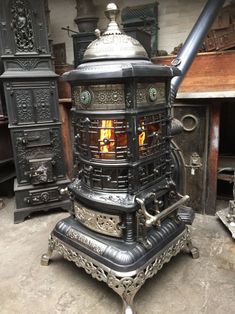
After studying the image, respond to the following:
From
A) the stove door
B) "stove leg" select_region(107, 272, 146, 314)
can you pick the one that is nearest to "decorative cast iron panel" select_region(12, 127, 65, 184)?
the stove door

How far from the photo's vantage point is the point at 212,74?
2613 mm

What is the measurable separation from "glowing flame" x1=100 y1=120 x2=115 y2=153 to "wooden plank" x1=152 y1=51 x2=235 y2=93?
1.21m

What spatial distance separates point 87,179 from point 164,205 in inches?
23.6

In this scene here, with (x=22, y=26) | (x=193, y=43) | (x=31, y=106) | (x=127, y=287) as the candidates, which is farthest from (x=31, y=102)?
(x=127, y=287)

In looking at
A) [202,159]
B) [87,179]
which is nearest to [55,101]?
[87,179]

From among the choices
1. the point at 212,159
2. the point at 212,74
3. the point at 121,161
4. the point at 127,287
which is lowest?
the point at 127,287

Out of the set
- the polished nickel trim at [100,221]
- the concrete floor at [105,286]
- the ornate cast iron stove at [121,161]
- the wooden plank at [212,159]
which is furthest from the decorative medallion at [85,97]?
the wooden plank at [212,159]

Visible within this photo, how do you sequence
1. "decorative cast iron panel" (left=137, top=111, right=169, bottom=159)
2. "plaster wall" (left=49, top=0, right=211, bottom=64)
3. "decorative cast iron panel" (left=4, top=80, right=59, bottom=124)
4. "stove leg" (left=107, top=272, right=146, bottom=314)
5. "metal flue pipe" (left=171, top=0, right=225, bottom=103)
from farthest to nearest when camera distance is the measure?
"plaster wall" (left=49, top=0, right=211, bottom=64), "decorative cast iron panel" (left=4, top=80, right=59, bottom=124), "metal flue pipe" (left=171, top=0, right=225, bottom=103), "decorative cast iron panel" (left=137, top=111, right=169, bottom=159), "stove leg" (left=107, top=272, right=146, bottom=314)

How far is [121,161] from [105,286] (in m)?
0.89

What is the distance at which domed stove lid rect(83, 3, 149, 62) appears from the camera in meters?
1.66

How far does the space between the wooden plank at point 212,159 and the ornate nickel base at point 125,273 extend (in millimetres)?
758

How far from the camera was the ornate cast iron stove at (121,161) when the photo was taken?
5.27ft

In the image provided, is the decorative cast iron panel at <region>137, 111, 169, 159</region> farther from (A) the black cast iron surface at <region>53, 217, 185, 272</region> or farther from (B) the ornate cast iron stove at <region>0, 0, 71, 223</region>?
(B) the ornate cast iron stove at <region>0, 0, 71, 223</region>

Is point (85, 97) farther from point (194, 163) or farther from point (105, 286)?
point (194, 163)
